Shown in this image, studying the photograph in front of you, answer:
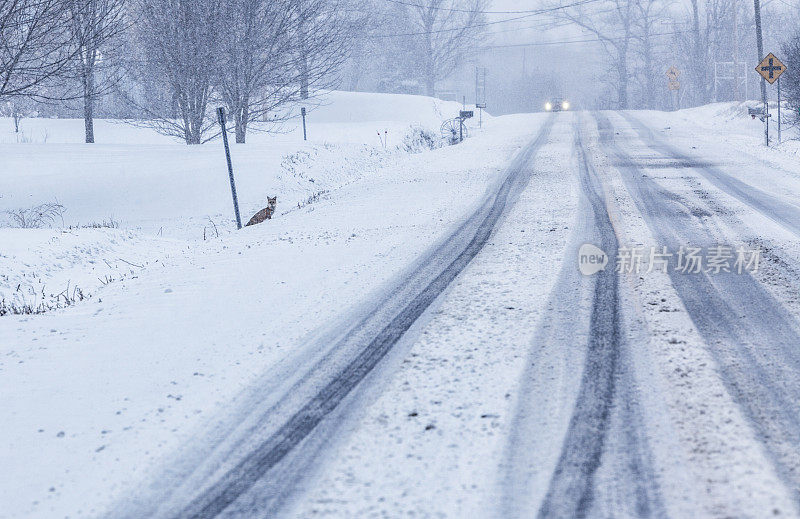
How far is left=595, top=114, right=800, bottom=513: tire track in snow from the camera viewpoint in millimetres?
3369

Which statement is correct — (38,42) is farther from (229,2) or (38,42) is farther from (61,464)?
(61,464)

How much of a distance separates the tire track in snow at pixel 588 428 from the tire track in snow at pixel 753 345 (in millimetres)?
586

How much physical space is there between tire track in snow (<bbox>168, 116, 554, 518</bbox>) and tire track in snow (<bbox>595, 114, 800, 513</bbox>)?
6.94ft

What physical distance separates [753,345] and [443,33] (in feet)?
208

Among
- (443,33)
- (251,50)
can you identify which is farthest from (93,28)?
(443,33)

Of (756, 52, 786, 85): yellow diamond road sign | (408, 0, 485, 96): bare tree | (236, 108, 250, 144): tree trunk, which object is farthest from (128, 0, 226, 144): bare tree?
(408, 0, 485, 96): bare tree

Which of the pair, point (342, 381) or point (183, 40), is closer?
point (342, 381)

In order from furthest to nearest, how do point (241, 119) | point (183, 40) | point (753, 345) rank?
1. point (241, 119)
2. point (183, 40)
3. point (753, 345)

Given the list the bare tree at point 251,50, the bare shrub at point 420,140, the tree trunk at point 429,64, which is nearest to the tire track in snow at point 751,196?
the bare shrub at point 420,140

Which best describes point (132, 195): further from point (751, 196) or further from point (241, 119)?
point (751, 196)

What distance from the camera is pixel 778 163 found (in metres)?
14.2

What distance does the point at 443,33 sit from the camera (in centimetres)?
6419

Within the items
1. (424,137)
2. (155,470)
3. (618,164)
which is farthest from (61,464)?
(424,137)

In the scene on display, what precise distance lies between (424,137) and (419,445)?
25.5 meters
